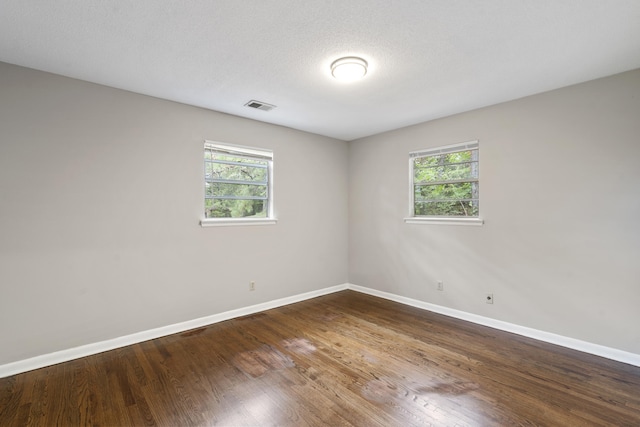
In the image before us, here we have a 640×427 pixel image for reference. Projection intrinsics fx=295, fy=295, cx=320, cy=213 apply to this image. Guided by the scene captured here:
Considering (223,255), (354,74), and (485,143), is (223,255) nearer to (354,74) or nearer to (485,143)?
(354,74)

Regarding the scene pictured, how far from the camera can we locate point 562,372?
7.82ft

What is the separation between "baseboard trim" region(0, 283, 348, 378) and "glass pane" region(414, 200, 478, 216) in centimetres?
222

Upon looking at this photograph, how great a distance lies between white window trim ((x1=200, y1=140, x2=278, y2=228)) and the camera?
350 cm

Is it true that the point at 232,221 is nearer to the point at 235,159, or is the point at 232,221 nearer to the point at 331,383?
the point at 235,159

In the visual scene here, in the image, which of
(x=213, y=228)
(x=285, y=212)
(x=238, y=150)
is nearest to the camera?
(x=213, y=228)

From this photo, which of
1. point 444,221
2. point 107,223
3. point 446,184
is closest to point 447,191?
point 446,184

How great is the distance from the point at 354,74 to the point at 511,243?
8.04 feet

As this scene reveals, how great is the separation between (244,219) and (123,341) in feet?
5.77

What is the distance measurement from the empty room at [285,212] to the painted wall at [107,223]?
16 millimetres

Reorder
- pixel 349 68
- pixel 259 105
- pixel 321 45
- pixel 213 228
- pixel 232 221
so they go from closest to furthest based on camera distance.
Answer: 1. pixel 321 45
2. pixel 349 68
3. pixel 259 105
4. pixel 213 228
5. pixel 232 221

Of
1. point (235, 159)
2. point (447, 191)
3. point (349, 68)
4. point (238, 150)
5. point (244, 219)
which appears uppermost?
point (349, 68)

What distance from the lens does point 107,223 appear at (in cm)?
281

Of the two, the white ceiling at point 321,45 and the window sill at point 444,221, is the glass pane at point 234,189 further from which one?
the window sill at point 444,221

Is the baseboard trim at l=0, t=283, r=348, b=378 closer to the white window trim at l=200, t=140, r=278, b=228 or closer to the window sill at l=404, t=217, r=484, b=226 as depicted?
the white window trim at l=200, t=140, r=278, b=228
